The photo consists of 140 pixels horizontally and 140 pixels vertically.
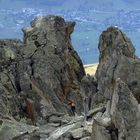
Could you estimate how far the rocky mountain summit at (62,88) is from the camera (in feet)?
122

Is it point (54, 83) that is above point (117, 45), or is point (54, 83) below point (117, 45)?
below

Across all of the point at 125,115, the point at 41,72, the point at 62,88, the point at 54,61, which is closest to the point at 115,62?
the point at 41,72

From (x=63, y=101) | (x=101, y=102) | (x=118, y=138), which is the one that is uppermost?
(x=118, y=138)

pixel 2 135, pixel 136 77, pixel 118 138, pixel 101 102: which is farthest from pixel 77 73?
pixel 118 138

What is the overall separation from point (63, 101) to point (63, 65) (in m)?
5.93

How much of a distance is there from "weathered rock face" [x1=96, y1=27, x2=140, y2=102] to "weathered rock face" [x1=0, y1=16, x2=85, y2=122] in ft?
22.7

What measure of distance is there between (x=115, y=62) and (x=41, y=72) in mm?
15761

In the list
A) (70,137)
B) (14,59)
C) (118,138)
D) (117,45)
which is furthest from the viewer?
(14,59)

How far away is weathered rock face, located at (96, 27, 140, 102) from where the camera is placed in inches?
2019

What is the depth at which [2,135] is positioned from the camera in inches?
1777

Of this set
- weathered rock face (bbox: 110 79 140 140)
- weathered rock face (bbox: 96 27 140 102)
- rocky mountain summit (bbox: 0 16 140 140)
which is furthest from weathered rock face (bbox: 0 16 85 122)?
weathered rock face (bbox: 110 79 140 140)

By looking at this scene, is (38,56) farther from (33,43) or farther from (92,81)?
(92,81)

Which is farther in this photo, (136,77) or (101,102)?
(101,102)

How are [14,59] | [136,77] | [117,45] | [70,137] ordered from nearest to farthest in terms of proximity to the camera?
[70,137] → [136,77] → [117,45] → [14,59]
